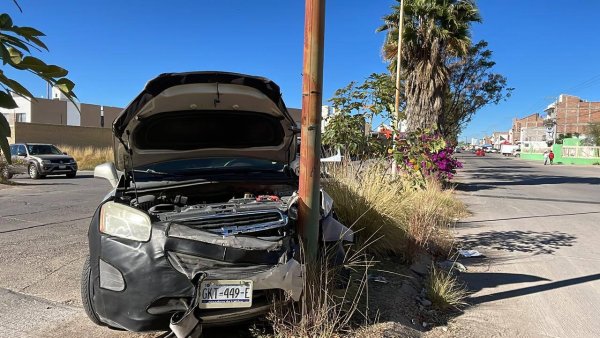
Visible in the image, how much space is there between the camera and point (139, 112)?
4234 millimetres

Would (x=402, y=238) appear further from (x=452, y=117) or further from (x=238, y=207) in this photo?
(x=452, y=117)

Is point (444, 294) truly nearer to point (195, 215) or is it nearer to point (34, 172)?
point (195, 215)

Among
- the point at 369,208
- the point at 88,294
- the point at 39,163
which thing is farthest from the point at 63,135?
the point at 88,294

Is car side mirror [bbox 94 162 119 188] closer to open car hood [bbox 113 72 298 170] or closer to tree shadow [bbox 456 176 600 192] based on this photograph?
open car hood [bbox 113 72 298 170]

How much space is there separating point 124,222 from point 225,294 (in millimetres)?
913

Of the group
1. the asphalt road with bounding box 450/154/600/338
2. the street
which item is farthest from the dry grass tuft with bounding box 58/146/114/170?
the asphalt road with bounding box 450/154/600/338

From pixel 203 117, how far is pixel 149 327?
2339 mm

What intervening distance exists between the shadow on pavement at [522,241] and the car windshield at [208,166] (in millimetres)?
4122

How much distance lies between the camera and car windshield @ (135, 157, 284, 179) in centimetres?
477

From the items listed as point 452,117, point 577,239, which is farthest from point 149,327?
point 452,117

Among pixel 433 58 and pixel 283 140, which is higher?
pixel 433 58

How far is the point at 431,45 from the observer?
1866 cm

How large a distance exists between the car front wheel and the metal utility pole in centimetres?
2175

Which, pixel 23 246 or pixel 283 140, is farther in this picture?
pixel 23 246
